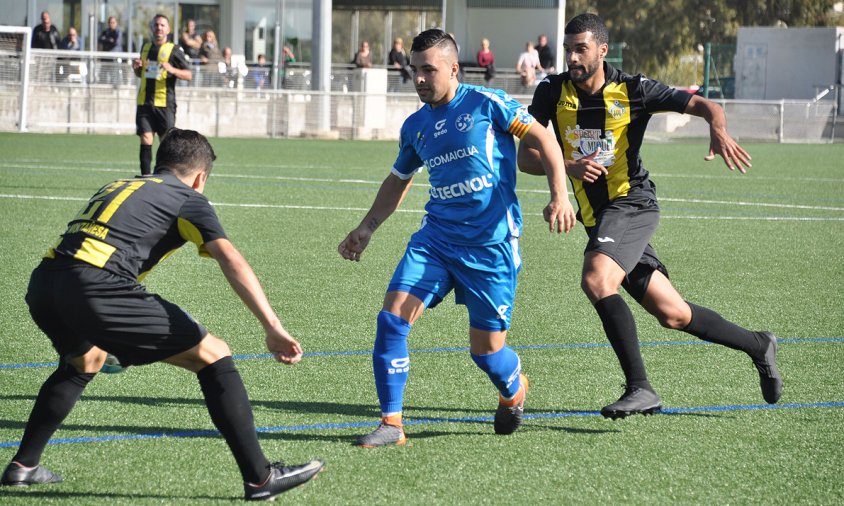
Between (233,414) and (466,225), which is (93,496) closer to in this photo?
(233,414)

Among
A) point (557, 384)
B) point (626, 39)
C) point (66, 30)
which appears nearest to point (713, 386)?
point (557, 384)

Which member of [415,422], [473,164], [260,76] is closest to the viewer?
[473,164]

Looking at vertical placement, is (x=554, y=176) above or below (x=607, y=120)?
below

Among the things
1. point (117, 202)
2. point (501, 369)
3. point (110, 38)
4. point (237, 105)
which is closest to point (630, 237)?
point (501, 369)

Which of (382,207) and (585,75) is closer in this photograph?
(382,207)

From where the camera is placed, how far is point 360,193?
15883 mm

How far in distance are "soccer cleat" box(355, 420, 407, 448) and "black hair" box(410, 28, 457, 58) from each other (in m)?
1.63

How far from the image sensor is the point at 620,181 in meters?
5.95

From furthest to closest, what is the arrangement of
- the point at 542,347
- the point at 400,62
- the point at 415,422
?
the point at 400,62 → the point at 542,347 → the point at 415,422

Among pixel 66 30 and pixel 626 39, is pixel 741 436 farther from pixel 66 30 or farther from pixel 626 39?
pixel 626 39

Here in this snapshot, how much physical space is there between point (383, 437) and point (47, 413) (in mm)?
1388

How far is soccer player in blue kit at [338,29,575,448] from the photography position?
5.08m

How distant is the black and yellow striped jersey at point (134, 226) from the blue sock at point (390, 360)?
1152mm

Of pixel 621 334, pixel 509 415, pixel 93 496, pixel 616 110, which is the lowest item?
pixel 93 496
